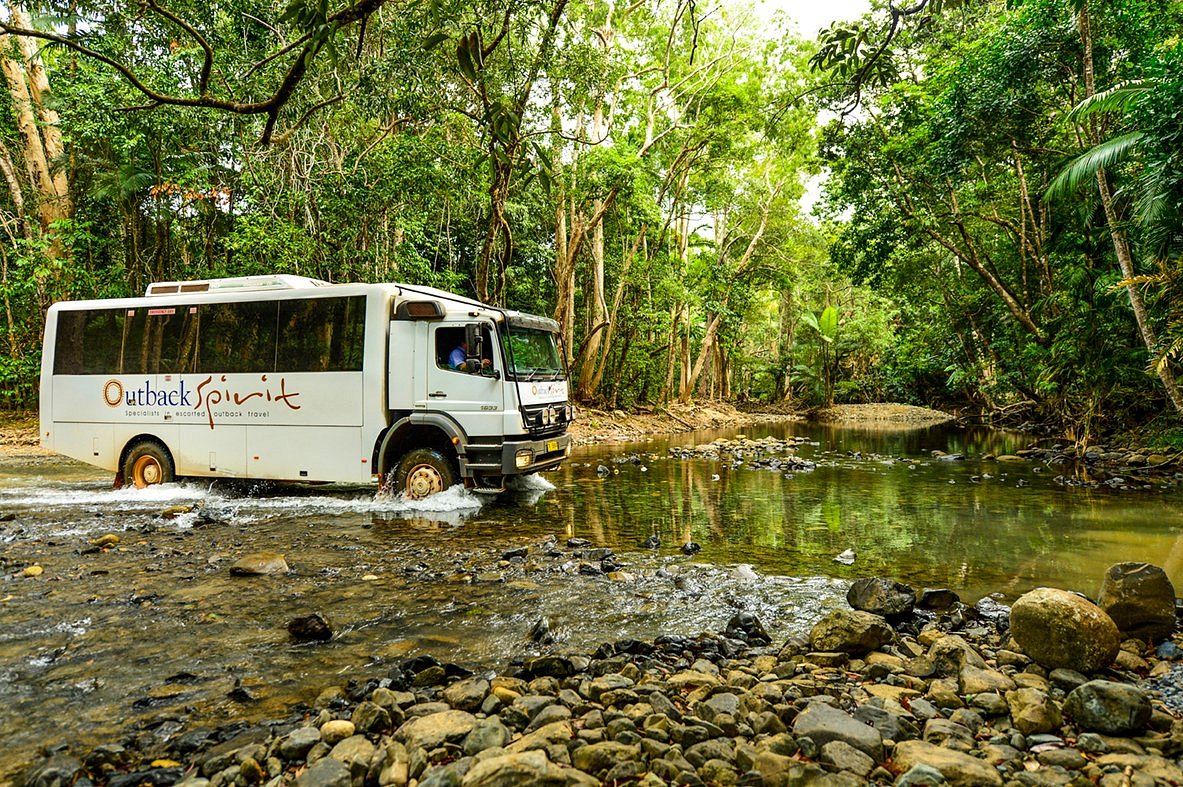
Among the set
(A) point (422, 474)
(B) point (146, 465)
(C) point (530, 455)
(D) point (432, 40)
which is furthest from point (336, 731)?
(B) point (146, 465)

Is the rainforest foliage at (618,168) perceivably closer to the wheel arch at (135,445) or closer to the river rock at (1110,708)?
the river rock at (1110,708)

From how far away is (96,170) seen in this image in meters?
17.1

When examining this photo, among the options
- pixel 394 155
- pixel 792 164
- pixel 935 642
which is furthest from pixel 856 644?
pixel 792 164

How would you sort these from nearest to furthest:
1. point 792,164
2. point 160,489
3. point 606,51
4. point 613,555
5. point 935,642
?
1. point 935,642
2. point 613,555
3. point 160,489
4. point 606,51
5. point 792,164

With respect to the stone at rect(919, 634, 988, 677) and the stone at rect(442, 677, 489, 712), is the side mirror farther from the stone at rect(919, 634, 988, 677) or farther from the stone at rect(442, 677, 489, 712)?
the stone at rect(919, 634, 988, 677)

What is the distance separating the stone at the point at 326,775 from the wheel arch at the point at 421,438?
635 centimetres

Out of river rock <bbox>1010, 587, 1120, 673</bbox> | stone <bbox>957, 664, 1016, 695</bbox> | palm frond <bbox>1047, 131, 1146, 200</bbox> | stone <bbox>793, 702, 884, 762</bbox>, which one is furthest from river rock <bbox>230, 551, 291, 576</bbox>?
palm frond <bbox>1047, 131, 1146, 200</bbox>

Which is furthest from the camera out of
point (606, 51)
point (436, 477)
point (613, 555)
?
point (606, 51)

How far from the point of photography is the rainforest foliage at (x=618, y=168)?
36.5ft

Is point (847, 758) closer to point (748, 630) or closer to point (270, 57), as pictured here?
point (748, 630)

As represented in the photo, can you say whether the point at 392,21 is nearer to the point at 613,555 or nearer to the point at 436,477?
the point at 436,477

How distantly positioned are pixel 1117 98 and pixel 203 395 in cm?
1452

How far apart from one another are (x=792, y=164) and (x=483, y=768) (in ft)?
88.8

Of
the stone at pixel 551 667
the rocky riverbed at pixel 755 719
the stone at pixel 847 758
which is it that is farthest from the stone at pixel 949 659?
the stone at pixel 551 667
